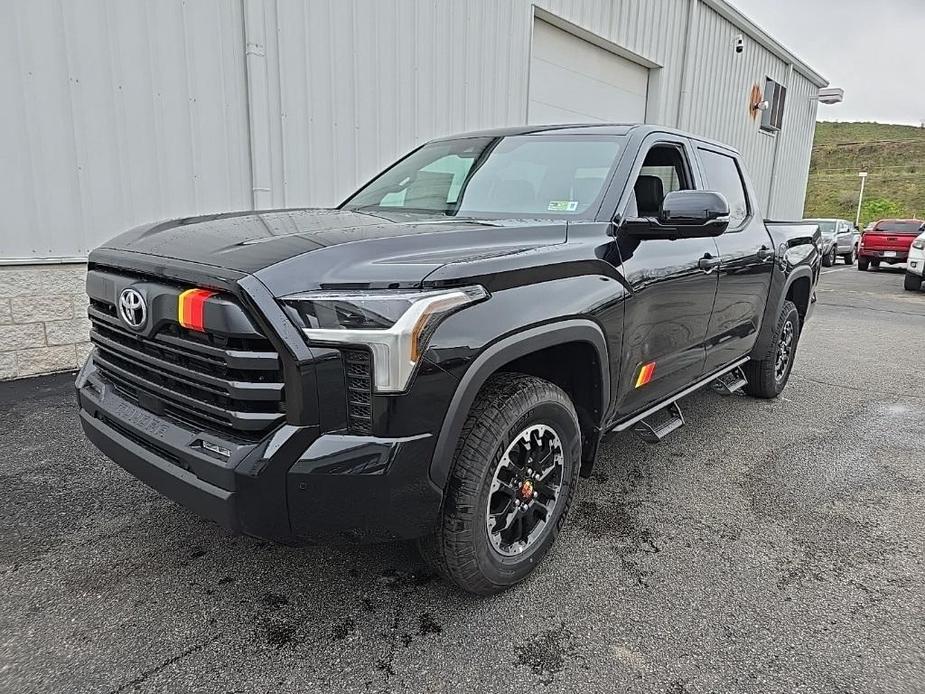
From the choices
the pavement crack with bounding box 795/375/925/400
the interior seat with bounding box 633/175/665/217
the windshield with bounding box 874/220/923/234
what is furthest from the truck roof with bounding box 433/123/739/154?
the windshield with bounding box 874/220/923/234

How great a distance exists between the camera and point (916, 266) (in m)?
14.0

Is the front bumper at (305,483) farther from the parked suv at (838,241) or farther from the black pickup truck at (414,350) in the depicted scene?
the parked suv at (838,241)

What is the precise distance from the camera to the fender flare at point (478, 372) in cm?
200

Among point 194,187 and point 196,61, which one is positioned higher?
point 196,61

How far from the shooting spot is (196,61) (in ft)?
18.3

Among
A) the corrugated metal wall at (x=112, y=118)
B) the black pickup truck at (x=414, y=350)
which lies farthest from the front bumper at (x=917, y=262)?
the corrugated metal wall at (x=112, y=118)

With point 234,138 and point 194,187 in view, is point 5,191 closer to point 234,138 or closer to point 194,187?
point 194,187

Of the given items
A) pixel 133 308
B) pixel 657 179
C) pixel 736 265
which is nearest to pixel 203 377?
pixel 133 308

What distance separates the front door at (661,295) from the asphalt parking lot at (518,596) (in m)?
0.64

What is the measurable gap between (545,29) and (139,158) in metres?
6.46

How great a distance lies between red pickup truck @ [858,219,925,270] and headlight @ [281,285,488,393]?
21963 mm

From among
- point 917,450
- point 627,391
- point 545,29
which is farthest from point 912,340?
point 627,391

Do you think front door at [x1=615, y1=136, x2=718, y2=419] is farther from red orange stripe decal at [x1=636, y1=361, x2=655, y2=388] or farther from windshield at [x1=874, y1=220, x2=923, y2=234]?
windshield at [x1=874, y1=220, x2=923, y2=234]

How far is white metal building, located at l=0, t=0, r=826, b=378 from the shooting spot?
4.86m
